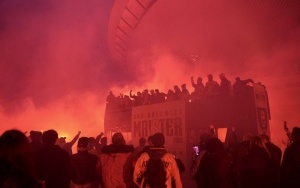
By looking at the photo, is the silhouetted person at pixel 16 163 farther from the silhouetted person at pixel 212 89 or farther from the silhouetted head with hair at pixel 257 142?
the silhouetted person at pixel 212 89

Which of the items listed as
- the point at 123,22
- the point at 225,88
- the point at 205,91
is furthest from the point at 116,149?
the point at 123,22

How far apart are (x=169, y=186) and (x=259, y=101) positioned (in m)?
7.15

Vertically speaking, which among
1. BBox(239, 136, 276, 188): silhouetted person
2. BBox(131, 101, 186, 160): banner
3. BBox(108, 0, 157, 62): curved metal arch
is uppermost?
BBox(108, 0, 157, 62): curved metal arch

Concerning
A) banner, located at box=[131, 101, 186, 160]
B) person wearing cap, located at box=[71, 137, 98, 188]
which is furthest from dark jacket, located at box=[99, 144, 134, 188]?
banner, located at box=[131, 101, 186, 160]

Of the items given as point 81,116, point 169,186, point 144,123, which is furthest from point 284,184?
point 81,116

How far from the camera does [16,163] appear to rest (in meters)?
2.02

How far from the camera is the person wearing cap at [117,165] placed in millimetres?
4422

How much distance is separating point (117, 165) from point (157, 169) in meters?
0.97

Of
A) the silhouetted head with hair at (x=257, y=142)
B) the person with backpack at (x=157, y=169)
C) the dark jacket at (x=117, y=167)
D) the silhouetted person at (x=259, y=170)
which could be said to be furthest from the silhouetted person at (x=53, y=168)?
the silhouetted head with hair at (x=257, y=142)

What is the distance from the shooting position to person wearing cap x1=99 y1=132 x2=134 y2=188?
14.5ft

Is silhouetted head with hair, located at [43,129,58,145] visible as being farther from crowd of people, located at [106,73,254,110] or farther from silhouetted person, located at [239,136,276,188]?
crowd of people, located at [106,73,254,110]

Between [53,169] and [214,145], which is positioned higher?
[214,145]

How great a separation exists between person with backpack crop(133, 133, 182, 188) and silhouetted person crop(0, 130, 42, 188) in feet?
6.03

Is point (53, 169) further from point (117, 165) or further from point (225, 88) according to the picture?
point (225, 88)
